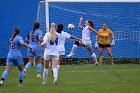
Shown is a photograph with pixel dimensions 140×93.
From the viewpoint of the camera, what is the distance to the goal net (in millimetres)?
31000

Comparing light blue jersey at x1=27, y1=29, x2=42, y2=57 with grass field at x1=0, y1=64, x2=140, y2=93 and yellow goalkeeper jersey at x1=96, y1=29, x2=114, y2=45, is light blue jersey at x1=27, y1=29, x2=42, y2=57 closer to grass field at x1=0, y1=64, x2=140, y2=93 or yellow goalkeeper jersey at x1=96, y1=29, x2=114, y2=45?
grass field at x1=0, y1=64, x2=140, y2=93

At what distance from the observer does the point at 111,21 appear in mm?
31453

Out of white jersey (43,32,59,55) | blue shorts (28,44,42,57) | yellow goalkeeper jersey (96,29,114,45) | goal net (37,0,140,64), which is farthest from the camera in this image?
goal net (37,0,140,64)

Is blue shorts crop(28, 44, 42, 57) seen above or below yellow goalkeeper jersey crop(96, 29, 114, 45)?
below

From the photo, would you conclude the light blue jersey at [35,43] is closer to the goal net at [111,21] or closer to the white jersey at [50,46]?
the white jersey at [50,46]

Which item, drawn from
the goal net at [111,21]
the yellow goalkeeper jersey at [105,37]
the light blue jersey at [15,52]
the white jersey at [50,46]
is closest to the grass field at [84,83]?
the light blue jersey at [15,52]

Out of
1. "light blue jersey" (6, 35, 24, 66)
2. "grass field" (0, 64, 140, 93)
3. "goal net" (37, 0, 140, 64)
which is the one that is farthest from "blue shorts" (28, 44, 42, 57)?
"goal net" (37, 0, 140, 64)

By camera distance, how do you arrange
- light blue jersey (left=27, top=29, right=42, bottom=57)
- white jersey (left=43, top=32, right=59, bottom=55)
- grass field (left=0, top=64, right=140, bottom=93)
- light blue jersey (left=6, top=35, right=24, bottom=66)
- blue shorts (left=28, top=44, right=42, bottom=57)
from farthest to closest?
A: blue shorts (left=28, top=44, right=42, bottom=57) → light blue jersey (left=27, top=29, right=42, bottom=57) → white jersey (left=43, top=32, right=59, bottom=55) → light blue jersey (left=6, top=35, right=24, bottom=66) → grass field (left=0, top=64, right=140, bottom=93)

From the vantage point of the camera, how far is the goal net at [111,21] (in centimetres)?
3100

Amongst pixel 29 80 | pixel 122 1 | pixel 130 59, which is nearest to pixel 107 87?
pixel 29 80

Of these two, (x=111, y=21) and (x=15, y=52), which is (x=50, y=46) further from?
(x=111, y=21)

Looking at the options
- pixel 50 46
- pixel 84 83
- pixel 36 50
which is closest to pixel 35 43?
pixel 36 50

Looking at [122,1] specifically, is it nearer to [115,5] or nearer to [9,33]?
[115,5]

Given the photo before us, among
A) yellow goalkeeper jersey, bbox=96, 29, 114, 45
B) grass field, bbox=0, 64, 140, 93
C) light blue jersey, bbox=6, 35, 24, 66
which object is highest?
yellow goalkeeper jersey, bbox=96, 29, 114, 45
